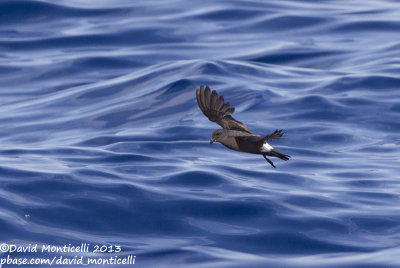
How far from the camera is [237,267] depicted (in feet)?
28.0

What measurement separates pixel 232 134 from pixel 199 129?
6.53 meters

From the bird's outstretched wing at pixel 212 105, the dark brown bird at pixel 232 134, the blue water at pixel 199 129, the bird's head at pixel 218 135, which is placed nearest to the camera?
the dark brown bird at pixel 232 134

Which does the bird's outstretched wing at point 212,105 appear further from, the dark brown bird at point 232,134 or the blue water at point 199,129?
the blue water at point 199,129

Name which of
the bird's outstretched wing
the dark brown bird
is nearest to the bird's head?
the dark brown bird

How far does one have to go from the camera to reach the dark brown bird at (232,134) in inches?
285

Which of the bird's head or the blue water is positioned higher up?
the blue water

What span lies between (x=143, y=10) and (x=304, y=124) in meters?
8.98

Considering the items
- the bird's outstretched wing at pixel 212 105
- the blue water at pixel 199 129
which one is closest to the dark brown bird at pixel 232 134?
the bird's outstretched wing at pixel 212 105

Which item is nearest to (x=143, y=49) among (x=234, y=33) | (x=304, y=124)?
(x=234, y=33)

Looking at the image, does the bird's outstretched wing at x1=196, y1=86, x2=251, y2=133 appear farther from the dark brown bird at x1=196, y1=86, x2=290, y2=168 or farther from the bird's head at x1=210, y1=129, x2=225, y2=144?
the bird's head at x1=210, y1=129, x2=225, y2=144

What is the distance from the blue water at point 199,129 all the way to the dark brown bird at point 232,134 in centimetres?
148

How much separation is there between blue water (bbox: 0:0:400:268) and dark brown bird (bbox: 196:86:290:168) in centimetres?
148

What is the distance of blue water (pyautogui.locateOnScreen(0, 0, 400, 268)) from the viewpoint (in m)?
9.77

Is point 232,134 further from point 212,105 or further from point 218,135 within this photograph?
point 212,105
